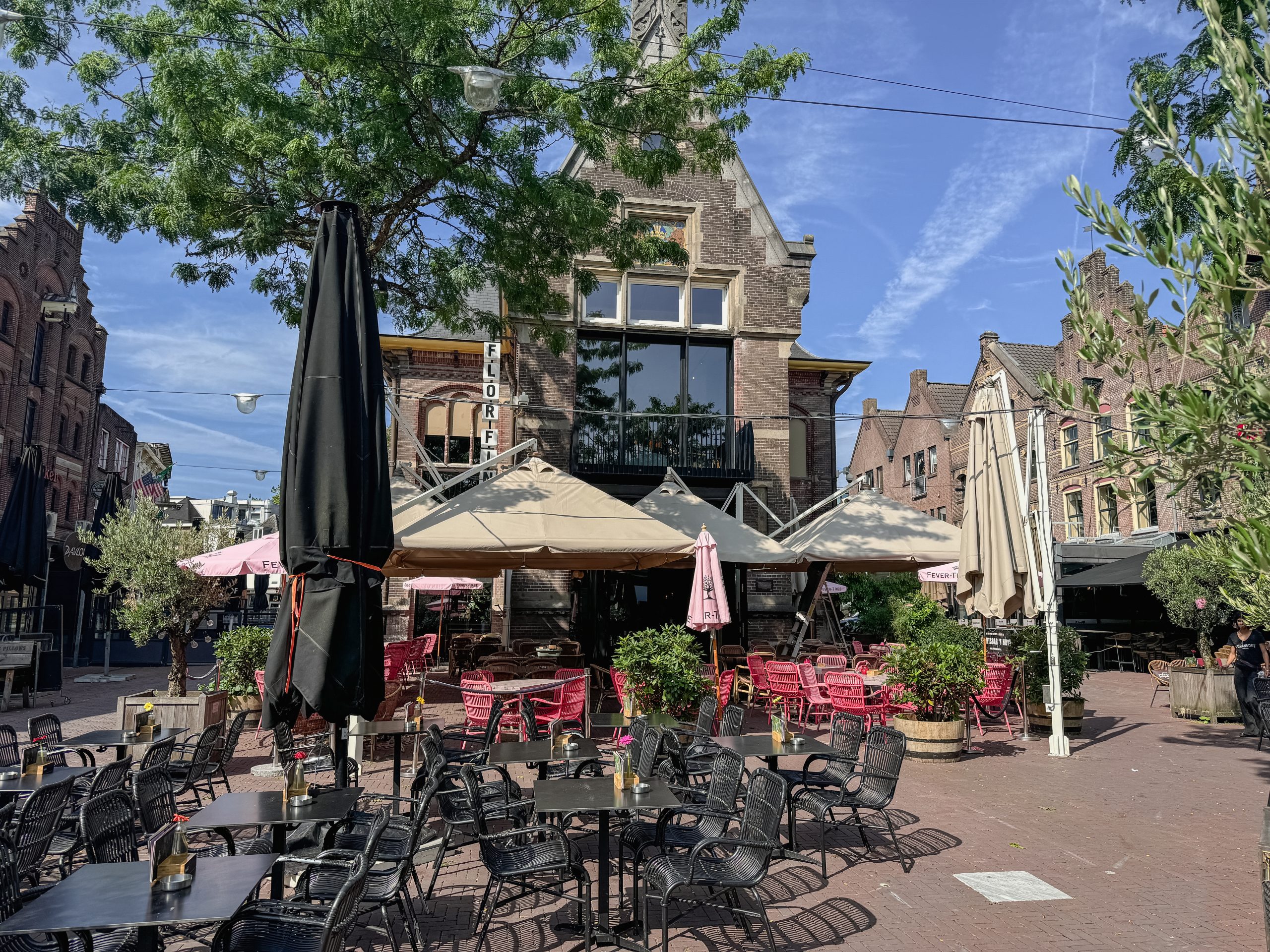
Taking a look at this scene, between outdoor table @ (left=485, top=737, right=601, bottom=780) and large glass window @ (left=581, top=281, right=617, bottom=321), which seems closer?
outdoor table @ (left=485, top=737, right=601, bottom=780)

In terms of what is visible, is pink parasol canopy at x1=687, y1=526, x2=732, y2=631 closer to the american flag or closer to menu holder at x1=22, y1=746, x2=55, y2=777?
menu holder at x1=22, y1=746, x2=55, y2=777

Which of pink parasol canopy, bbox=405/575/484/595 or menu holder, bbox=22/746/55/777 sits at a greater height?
pink parasol canopy, bbox=405/575/484/595

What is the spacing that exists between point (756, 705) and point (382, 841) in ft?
31.5

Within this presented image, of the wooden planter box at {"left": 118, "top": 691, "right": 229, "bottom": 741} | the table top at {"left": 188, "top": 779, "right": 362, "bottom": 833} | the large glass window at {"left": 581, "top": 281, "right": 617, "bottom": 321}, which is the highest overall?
the large glass window at {"left": 581, "top": 281, "right": 617, "bottom": 321}

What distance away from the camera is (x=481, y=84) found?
8.67 m

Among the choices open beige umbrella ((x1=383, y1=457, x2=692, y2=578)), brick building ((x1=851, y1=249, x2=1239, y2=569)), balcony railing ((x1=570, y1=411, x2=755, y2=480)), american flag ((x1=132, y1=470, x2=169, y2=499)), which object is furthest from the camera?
brick building ((x1=851, y1=249, x2=1239, y2=569))

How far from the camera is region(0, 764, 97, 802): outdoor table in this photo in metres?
5.67

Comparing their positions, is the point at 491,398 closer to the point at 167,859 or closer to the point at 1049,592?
the point at 1049,592

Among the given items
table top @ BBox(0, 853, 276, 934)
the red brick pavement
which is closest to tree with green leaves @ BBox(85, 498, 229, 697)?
the red brick pavement

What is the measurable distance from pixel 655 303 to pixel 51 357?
70.4ft

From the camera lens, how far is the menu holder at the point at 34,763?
6145 mm

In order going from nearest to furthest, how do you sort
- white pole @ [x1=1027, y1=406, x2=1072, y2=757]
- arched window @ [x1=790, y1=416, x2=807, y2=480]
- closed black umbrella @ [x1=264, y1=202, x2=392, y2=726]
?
closed black umbrella @ [x1=264, y1=202, x2=392, y2=726]
white pole @ [x1=1027, y1=406, x2=1072, y2=757]
arched window @ [x1=790, y1=416, x2=807, y2=480]

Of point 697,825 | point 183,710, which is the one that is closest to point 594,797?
point 697,825

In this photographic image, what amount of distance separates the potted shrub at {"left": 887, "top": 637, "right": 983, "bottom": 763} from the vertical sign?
33.7 feet
